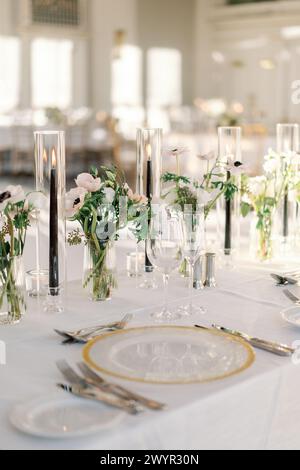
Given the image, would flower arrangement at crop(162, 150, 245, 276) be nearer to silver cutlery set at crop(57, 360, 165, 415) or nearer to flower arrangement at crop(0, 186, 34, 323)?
flower arrangement at crop(0, 186, 34, 323)

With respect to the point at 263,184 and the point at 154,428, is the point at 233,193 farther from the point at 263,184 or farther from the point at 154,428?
the point at 154,428

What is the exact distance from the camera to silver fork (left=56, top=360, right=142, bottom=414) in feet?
3.74

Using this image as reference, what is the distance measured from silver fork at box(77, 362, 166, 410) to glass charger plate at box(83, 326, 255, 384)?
0.02 metres

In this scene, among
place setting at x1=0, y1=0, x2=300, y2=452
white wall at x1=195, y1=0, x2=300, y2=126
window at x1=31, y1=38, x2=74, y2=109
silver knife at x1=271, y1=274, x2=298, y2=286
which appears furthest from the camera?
white wall at x1=195, y1=0, x2=300, y2=126

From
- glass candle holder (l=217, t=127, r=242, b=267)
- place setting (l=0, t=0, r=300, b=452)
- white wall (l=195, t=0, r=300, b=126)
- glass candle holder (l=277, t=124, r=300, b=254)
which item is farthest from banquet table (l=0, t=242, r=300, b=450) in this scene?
white wall (l=195, t=0, r=300, b=126)

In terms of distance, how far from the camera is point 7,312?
1.62 m

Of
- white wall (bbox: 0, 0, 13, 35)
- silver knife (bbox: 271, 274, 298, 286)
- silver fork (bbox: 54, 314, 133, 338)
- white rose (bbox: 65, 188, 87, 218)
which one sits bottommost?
silver fork (bbox: 54, 314, 133, 338)

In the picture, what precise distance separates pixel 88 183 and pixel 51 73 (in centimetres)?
1006

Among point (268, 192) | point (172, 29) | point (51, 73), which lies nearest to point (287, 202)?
point (268, 192)

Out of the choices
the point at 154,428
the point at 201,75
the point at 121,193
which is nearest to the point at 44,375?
the point at 154,428

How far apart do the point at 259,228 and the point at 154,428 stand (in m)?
1.23

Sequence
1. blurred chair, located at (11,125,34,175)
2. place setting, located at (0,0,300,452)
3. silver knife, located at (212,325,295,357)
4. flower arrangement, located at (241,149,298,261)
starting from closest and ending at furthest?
place setting, located at (0,0,300,452) < silver knife, located at (212,325,295,357) < flower arrangement, located at (241,149,298,261) < blurred chair, located at (11,125,34,175)

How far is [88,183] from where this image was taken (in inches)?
68.0

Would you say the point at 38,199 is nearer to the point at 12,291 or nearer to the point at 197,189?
the point at 12,291
